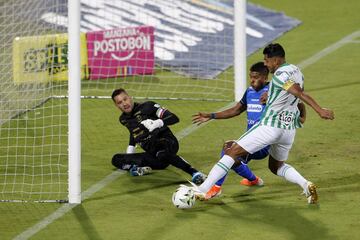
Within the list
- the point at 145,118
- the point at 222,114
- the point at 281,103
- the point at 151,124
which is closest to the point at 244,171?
the point at 222,114

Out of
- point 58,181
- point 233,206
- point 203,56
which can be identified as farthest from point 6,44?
point 233,206

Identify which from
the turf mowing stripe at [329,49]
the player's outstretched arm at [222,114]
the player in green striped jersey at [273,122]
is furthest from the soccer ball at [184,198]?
the turf mowing stripe at [329,49]

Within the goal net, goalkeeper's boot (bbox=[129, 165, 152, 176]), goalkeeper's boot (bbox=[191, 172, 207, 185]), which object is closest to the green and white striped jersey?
goalkeeper's boot (bbox=[191, 172, 207, 185])

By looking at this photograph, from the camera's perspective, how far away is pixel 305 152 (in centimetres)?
1351

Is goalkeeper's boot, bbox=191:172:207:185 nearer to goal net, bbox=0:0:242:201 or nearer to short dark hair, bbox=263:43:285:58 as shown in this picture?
goal net, bbox=0:0:242:201

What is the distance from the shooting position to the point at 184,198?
422 inches

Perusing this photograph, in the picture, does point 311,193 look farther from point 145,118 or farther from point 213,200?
point 145,118

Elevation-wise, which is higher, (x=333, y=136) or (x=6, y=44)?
(x=6, y=44)

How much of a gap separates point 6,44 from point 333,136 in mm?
6452

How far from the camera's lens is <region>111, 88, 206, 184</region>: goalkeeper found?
1221cm

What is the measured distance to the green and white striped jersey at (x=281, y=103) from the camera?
10.6 m

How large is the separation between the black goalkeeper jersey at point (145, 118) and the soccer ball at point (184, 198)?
1664mm

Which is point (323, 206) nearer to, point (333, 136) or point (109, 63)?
point (333, 136)

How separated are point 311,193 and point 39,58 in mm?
7277
